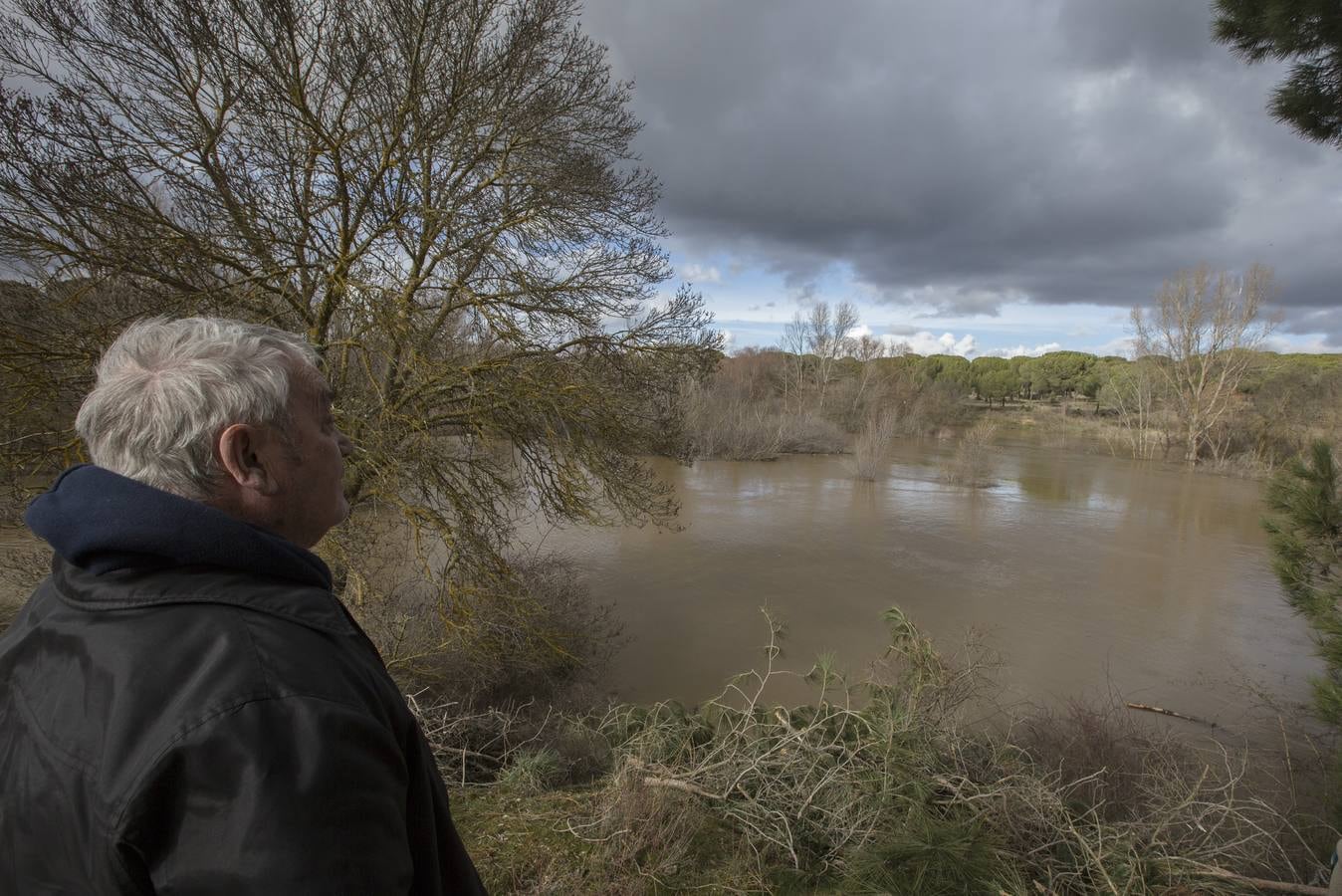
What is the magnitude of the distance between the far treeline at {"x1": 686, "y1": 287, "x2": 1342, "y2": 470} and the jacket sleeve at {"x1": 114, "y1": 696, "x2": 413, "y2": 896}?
1726 cm

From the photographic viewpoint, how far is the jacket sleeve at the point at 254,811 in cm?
73

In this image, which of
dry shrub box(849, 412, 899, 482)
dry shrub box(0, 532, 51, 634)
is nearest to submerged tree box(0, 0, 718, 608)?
dry shrub box(0, 532, 51, 634)

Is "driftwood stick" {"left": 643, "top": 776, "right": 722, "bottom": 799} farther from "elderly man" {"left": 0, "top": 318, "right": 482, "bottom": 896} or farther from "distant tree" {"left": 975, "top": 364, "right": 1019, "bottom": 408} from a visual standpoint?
"distant tree" {"left": 975, "top": 364, "right": 1019, "bottom": 408}

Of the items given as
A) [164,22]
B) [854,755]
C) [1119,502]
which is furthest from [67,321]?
[1119,502]

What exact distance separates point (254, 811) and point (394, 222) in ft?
21.7

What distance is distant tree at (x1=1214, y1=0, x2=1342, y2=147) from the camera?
3.57 meters

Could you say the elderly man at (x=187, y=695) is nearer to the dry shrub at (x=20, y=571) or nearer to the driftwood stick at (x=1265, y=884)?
the driftwood stick at (x=1265, y=884)

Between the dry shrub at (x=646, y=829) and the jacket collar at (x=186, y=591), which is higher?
the jacket collar at (x=186, y=591)

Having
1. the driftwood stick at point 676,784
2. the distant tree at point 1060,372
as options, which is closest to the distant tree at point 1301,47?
the driftwood stick at point 676,784

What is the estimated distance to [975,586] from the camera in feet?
38.7

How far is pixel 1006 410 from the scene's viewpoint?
5019cm

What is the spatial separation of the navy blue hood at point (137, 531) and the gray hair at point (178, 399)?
87 millimetres

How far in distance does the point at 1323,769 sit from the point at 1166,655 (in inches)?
154

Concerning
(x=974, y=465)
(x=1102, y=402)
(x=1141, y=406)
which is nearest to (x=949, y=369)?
(x=1102, y=402)
